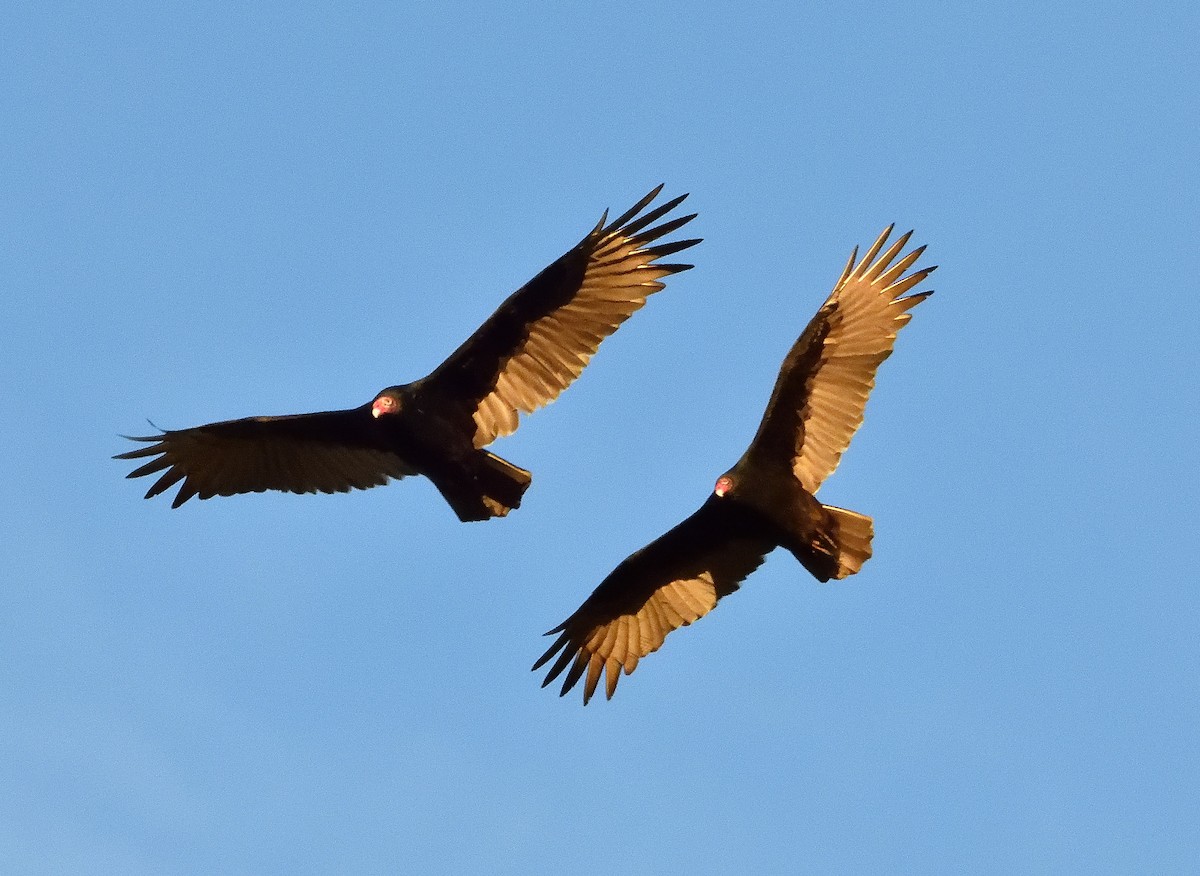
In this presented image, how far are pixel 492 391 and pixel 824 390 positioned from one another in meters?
2.15

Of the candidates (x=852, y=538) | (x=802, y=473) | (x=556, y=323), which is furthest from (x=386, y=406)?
(x=852, y=538)

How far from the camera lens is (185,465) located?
13820 millimetres

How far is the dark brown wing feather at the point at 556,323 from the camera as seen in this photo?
13.2 m

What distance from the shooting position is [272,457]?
1385cm

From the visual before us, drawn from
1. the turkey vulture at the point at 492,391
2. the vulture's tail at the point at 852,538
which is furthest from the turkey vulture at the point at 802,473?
the turkey vulture at the point at 492,391

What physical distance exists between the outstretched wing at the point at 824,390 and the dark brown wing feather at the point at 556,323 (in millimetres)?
1066

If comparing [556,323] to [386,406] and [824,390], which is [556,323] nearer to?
[386,406]

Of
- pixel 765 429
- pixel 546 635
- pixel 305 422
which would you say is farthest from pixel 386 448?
pixel 765 429

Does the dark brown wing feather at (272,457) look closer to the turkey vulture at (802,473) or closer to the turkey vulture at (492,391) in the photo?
the turkey vulture at (492,391)

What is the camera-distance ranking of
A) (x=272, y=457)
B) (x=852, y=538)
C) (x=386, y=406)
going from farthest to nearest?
(x=272, y=457), (x=386, y=406), (x=852, y=538)

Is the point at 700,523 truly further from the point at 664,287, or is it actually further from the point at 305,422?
the point at 305,422

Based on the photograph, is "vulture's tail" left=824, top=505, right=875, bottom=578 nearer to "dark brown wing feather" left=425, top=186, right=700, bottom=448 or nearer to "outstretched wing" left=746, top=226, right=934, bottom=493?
"outstretched wing" left=746, top=226, right=934, bottom=493

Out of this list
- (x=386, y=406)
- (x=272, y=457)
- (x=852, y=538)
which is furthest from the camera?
(x=272, y=457)

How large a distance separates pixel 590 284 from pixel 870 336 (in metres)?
1.80
